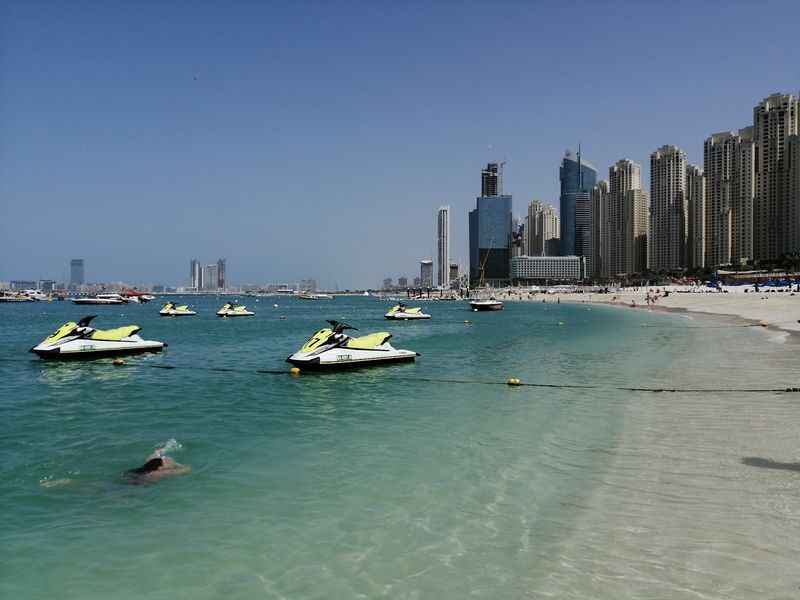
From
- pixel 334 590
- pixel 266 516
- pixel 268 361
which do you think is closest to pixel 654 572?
pixel 334 590

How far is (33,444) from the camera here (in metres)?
14.0

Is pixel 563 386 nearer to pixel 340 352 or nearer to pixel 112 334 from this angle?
pixel 340 352

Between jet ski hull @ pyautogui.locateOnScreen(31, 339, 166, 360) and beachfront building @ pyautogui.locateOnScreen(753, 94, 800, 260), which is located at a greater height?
Result: beachfront building @ pyautogui.locateOnScreen(753, 94, 800, 260)

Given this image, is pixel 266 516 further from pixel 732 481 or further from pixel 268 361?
pixel 268 361

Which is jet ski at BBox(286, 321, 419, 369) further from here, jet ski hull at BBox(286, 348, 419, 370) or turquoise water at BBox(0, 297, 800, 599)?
turquoise water at BBox(0, 297, 800, 599)

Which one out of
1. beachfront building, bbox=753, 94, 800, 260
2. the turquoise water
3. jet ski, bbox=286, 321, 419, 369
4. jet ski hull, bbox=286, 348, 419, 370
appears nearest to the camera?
the turquoise water

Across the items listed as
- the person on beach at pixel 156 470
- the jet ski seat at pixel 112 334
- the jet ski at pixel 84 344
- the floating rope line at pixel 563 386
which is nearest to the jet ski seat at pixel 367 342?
the floating rope line at pixel 563 386

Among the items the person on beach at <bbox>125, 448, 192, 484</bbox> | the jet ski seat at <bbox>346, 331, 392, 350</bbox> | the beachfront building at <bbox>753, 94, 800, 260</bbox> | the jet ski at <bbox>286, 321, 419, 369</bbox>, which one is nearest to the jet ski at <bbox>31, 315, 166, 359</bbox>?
the jet ski at <bbox>286, 321, 419, 369</bbox>

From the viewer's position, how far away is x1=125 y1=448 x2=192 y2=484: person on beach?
10984 millimetres

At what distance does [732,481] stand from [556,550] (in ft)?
15.8

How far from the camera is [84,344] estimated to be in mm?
31984

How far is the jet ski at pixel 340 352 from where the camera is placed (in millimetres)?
26531

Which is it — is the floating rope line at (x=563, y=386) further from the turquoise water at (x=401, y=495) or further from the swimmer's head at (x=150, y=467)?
the swimmer's head at (x=150, y=467)

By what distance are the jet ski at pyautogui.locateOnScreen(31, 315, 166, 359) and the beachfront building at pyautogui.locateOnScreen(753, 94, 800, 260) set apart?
213m
